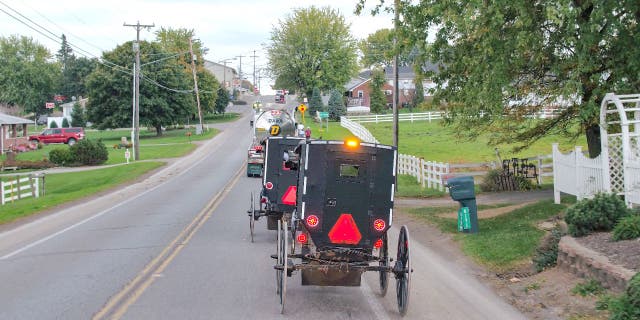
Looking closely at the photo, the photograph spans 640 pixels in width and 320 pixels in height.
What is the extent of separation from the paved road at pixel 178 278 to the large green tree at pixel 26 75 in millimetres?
114846

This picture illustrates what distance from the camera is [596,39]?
15805 millimetres

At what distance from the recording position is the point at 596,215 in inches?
509

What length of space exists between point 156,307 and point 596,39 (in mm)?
11180

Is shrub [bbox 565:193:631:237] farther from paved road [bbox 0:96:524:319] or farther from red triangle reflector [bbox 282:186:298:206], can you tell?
red triangle reflector [bbox 282:186:298:206]

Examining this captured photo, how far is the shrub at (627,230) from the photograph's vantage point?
39.0 feet

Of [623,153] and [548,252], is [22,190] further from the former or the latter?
[623,153]

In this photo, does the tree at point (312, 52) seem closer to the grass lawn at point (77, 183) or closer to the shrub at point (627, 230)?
the grass lawn at point (77, 183)

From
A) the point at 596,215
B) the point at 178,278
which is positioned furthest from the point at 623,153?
the point at 178,278

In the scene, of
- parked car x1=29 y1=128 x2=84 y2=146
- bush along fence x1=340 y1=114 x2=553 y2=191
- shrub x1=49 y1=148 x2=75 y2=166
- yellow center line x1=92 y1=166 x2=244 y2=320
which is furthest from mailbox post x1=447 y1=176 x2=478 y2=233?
parked car x1=29 y1=128 x2=84 y2=146

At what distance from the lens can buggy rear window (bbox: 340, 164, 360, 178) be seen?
9.96 meters

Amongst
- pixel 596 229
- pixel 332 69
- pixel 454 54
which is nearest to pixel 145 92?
pixel 332 69

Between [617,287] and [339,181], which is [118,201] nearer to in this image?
[339,181]

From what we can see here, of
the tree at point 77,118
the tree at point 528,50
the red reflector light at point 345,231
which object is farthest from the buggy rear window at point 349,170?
the tree at point 77,118

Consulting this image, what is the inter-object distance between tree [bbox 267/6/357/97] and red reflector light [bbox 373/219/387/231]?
94.6 meters
